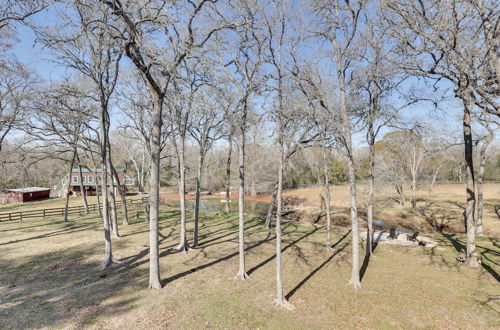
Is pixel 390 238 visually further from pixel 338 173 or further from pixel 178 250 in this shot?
pixel 338 173

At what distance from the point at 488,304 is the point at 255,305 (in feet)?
20.7

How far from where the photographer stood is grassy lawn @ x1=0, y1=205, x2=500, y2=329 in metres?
5.89

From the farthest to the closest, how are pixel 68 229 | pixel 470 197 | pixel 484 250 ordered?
pixel 68 229 < pixel 484 250 < pixel 470 197

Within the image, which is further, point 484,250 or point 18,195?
point 18,195

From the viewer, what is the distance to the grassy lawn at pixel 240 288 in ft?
19.3

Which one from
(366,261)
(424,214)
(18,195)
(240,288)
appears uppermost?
(18,195)

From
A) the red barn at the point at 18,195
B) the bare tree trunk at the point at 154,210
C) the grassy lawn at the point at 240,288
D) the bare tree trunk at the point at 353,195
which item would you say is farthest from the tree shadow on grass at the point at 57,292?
the red barn at the point at 18,195

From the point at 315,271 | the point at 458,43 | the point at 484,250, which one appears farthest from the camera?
the point at 484,250

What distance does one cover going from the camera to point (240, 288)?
24.8 ft

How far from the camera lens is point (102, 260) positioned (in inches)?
397

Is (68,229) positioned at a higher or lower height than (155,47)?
lower

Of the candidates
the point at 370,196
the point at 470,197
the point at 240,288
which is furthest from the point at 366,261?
the point at 240,288

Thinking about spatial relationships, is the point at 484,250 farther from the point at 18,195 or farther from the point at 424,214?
the point at 18,195

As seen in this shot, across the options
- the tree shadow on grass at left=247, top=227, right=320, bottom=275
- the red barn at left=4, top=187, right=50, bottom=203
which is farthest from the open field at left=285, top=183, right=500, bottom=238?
the red barn at left=4, top=187, right=50, bottom=203
